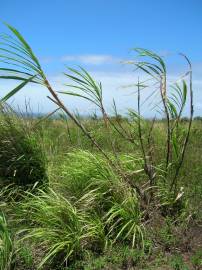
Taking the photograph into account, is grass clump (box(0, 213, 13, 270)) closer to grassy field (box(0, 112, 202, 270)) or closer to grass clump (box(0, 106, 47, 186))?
grassy field (box(0, 112, 202, 270))

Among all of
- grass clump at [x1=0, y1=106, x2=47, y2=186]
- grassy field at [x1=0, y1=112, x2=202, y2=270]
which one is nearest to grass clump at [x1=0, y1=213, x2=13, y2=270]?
grassy field at [x1=0, y1=112, x2=202, y2=270]

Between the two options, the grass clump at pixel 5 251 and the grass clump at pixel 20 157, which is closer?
the grass clump at pixel 5 251

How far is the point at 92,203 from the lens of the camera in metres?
5.07

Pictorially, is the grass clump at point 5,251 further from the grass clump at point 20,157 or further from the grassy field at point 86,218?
the grass clump at point 20,157

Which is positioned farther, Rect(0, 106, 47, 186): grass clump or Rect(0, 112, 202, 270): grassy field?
Rect(0, 106, 47, 186): grass clump

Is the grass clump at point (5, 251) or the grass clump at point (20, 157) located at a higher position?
the grass clump at point (20, 157)

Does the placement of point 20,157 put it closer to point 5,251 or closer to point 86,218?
point 86,218

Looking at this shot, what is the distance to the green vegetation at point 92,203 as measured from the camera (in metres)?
4.47

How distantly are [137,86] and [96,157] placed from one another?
93 centimetres

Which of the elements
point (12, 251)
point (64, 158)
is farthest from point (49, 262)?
point (64, 158)

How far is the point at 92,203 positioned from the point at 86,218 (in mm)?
238

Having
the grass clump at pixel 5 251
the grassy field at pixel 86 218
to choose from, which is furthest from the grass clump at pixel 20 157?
the grass clump at pixel 5 251

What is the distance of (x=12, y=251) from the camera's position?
171 inches

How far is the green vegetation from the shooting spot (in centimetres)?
447
